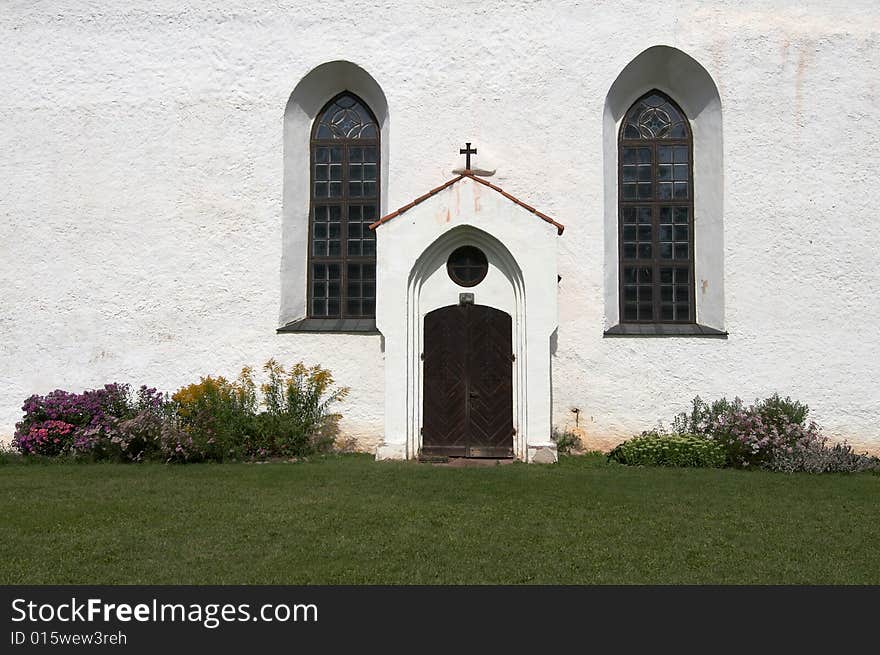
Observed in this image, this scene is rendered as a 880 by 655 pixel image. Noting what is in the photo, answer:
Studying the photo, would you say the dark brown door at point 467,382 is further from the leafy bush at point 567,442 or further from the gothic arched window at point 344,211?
the gothic arched window at point 344,211

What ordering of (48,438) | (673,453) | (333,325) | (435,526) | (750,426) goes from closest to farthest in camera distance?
(435,526)
(673,453)
(750,426)
(48,438)
(333,325)

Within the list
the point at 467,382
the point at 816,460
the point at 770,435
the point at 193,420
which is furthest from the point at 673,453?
the point at 193,420

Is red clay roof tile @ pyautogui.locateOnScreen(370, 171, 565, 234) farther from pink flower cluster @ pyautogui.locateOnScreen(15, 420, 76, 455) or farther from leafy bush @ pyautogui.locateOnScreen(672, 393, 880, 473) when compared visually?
pink flower cluster @ pyautogui.locateOnScreen(15, 420, 76, 455)

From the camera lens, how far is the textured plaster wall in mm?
12375

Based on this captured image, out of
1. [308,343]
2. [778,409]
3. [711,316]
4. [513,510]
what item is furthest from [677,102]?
[513,510]

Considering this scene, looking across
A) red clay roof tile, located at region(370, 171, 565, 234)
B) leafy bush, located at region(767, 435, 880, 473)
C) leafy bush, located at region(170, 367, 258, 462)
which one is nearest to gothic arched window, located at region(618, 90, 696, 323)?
red clay roof tile, located at region(370, 171, 565, 234)

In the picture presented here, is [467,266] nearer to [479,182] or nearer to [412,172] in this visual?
[479,182]

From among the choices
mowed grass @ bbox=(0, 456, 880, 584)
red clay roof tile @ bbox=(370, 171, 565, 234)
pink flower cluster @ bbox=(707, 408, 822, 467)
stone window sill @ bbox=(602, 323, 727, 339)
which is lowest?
mowed grass @ bbox=(0, 456, 880, 584)

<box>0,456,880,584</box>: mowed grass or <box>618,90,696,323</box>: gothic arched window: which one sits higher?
<box>618,90,696,323</box>: gothic arched window

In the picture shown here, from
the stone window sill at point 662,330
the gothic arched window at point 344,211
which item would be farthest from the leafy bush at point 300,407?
the stone window sill at point 662,330

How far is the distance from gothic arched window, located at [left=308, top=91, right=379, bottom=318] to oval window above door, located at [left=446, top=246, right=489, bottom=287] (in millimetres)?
1762

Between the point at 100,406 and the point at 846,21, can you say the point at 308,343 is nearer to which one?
the point at 100,406

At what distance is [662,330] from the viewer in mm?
12734

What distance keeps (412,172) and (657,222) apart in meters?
3.89
